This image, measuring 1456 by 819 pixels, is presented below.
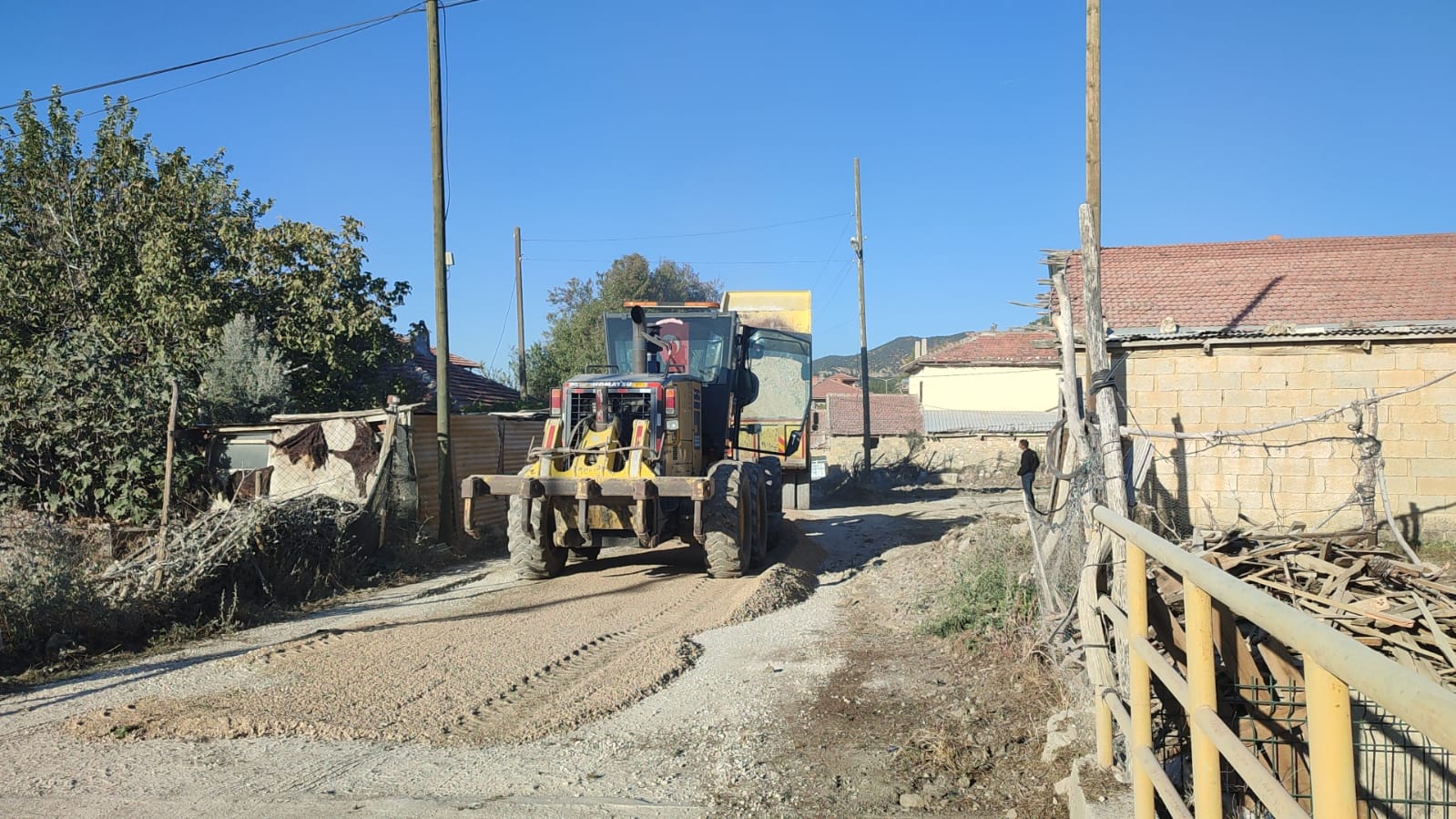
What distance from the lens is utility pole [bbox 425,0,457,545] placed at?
14305 millimetres

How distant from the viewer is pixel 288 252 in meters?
18.2

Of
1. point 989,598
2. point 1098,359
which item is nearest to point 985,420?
point 989,598

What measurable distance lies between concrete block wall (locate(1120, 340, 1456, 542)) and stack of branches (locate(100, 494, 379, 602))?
387 inches

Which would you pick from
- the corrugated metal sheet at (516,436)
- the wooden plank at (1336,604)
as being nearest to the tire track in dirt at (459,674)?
the wooden plank at (1336,604)

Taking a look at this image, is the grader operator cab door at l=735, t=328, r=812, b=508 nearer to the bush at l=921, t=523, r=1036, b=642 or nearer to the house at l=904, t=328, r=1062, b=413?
the bush at l=921, t=523, r=1036, b=642

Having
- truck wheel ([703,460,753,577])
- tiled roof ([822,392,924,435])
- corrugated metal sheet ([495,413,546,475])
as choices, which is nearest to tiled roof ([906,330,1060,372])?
tiled roof ([822,392,924,435])

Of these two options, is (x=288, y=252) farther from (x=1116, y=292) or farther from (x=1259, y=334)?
(x=1259, y=334)

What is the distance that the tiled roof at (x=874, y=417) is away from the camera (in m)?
39.5

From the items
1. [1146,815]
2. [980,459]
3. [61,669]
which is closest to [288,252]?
[61,669]

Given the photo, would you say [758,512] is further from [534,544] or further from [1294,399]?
[1294,399]

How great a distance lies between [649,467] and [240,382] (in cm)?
743

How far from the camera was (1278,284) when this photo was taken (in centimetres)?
1582

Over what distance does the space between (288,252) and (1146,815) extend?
17.8 metres

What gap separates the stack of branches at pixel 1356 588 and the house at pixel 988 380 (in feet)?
119
